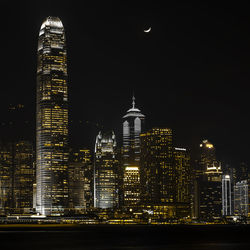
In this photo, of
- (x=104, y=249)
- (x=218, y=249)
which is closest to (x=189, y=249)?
(x=218, y=249)

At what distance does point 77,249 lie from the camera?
124 meters

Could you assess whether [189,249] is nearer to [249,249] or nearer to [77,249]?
[249,249]

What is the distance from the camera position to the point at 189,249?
12875 cm

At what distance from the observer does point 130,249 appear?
124m

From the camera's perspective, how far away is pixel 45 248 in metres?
128

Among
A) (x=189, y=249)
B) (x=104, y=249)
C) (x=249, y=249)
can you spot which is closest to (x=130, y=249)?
(x=104, y=249)

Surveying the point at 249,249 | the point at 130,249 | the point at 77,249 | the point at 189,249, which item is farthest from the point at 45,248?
the point at 249,249

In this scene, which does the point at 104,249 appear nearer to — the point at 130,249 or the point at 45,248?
the point at 130,249

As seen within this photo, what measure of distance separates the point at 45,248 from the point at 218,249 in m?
36.1

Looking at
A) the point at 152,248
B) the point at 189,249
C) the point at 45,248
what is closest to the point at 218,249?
the point at 189,249

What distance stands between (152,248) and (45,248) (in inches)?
890

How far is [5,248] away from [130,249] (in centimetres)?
2546

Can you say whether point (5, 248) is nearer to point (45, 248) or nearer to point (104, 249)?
point (45, 248)

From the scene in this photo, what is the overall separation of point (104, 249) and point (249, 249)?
95.8 feet
